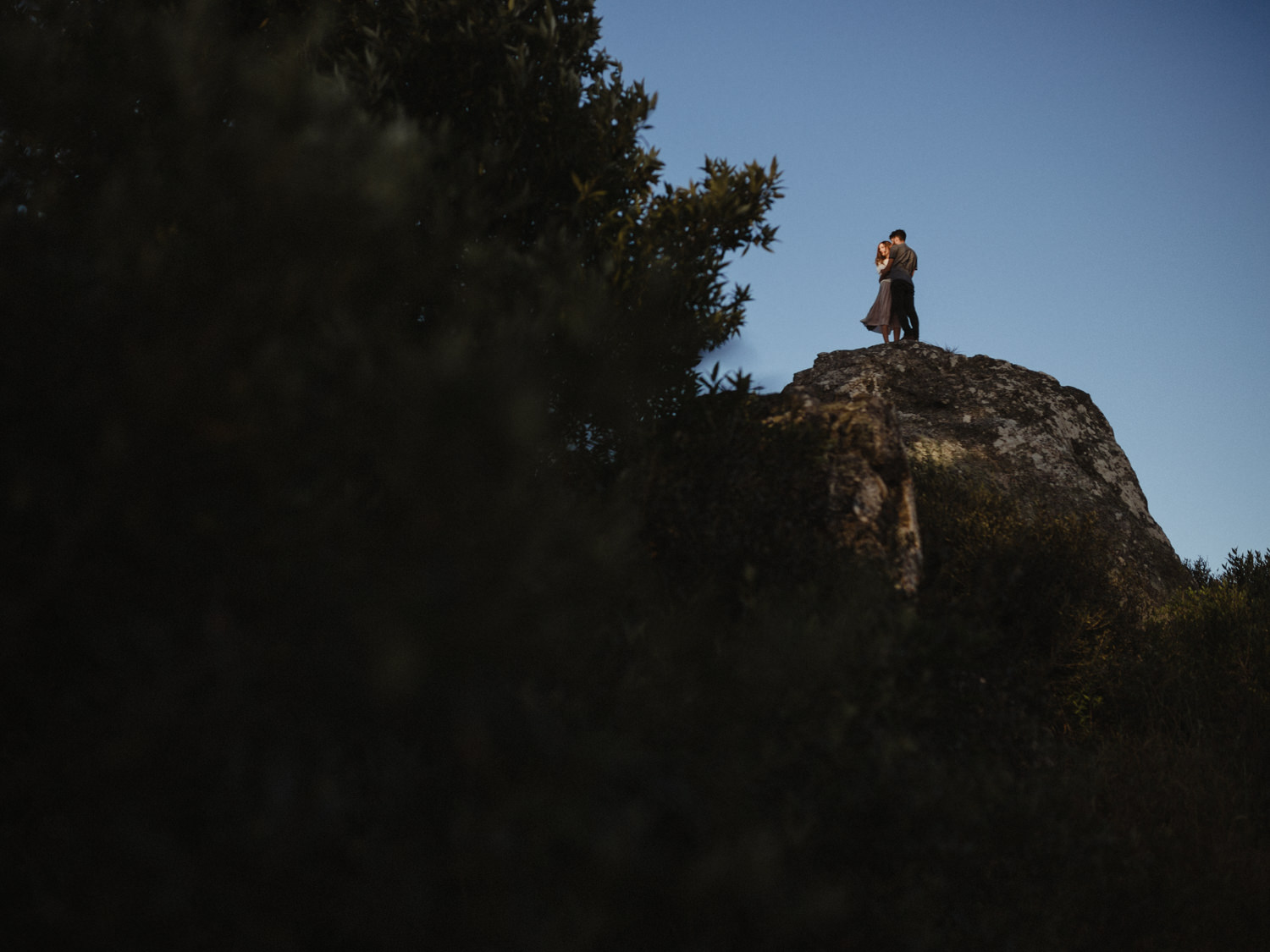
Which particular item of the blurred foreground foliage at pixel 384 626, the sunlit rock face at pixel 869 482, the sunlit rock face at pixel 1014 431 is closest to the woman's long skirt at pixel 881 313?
the sunlit rock face at pixel 1014 431

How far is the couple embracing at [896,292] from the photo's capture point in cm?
1520

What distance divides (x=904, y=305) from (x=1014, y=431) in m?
4.62

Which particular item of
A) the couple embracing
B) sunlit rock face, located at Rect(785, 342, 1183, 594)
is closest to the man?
the couple embracing

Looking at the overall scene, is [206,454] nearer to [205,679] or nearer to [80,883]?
[205,679]

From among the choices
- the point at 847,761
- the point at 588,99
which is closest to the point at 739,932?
the point at 847,761

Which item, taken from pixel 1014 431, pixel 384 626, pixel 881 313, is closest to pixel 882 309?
pixel 881 313

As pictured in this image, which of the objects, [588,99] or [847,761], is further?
[588,99]

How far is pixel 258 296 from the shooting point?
2865mm

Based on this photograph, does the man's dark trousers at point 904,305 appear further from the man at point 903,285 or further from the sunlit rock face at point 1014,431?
the sunlit rock face at point 1014,431

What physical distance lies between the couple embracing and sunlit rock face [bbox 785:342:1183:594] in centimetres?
180

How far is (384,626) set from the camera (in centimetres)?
235

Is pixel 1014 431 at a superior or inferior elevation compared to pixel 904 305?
inferior

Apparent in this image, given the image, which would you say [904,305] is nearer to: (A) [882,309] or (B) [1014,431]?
(A) [882,309]

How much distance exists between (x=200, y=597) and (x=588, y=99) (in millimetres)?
5619
